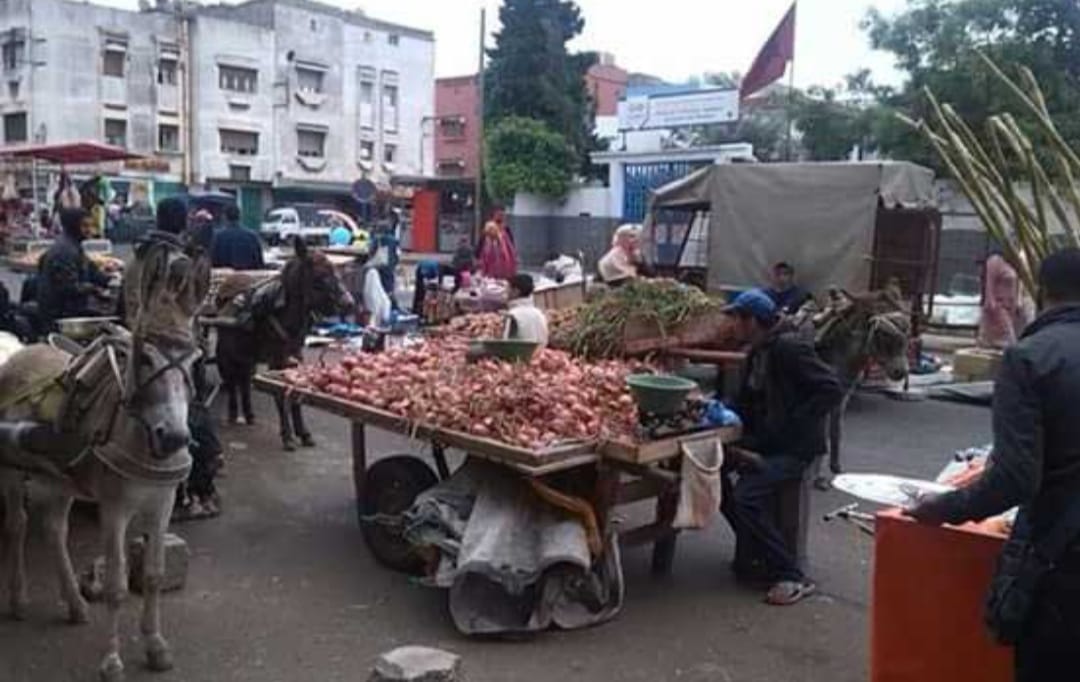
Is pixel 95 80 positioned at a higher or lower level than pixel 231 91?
lower

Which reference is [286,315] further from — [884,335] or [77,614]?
[884,335]

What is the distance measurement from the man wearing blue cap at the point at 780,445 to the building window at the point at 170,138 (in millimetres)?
45100

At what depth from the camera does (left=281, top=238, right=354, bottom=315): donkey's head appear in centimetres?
886

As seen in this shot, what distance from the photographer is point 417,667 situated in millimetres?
4078

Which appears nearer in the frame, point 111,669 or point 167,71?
point 111,669

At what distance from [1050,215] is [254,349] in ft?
22.5

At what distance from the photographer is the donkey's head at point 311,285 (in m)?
8.86

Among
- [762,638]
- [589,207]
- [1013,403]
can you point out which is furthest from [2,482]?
[589,207]

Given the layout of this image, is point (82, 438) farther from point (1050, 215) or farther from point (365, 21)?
point (365, 21)

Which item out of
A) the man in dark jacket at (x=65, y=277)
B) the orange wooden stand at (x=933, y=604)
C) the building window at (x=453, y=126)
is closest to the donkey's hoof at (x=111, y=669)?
the orange wooden stand at (x=933, y=604)

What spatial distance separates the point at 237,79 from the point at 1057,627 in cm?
4938

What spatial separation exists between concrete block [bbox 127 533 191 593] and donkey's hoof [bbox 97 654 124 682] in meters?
1.03

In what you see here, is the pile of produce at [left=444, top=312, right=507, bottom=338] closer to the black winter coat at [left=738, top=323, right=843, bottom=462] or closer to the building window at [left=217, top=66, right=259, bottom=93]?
the black winter coat at [left=738, top=323, right=843, bottom=462]

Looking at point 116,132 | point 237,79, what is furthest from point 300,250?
point 237,79
